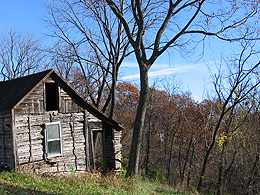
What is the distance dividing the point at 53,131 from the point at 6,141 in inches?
82.3

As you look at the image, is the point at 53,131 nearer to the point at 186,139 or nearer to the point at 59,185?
the point at 59,185

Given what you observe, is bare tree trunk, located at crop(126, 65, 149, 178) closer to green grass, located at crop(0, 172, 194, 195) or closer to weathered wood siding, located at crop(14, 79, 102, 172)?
green grass, located at crop(0, 172, 194, 195)

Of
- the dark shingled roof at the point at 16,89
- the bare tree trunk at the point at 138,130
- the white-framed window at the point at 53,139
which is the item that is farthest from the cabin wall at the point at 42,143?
the bare tree trunk at the point at 138,130

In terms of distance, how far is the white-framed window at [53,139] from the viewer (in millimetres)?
12184

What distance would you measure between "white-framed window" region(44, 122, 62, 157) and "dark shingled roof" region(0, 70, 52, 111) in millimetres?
1817

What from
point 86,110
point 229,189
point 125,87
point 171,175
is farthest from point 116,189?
point 125,87

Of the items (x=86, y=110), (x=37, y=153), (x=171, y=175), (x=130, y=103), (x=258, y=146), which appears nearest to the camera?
(x=37, y=153)

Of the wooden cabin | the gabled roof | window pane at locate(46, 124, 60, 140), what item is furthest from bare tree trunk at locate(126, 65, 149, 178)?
window pane at locate(46, 124, 60, 140)

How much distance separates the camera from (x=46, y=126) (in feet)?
40.0

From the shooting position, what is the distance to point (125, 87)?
3931 centimetres

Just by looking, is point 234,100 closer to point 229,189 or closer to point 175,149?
point 229,189

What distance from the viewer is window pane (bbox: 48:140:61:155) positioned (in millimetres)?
12336

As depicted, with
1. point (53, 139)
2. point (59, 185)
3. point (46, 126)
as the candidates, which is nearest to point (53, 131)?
point (53, 139)

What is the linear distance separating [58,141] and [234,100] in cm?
1317
